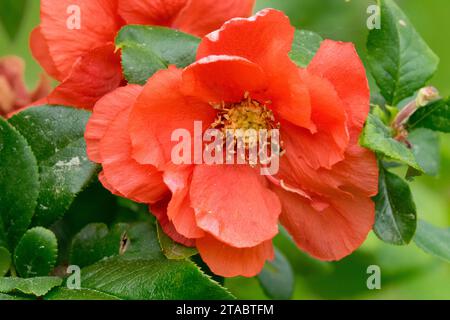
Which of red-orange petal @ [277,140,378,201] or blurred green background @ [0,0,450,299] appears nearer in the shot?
red-orange petal @ [277,140,378,201]

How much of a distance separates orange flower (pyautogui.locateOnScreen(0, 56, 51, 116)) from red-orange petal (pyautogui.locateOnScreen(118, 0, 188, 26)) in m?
0.35

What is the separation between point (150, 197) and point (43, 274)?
18 centimetres

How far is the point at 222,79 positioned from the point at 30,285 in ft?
1.06

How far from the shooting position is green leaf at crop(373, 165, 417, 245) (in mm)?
958

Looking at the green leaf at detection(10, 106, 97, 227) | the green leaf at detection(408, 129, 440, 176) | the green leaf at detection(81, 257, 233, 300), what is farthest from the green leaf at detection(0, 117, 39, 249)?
the green leaf at detection(408, 129, 440, 176)

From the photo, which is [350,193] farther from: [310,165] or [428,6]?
[428,6]

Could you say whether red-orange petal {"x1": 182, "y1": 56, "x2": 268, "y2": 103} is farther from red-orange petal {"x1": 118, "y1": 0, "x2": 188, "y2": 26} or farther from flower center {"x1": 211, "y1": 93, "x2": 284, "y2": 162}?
red-orange petal {"x1": 118, "y1": 0, "x2": 188, "y2": 26}

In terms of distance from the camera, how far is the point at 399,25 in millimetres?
1022

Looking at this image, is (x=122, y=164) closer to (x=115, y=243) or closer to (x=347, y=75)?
(x=115, y=243)

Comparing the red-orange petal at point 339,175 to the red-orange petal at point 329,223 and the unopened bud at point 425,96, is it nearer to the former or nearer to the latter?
the red-orange petal at point 329,223

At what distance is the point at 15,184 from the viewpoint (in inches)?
38.4

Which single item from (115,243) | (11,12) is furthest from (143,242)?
(11,12)

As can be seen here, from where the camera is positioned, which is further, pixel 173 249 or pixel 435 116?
pixel 435 116

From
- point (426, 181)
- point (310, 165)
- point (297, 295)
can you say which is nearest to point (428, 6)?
point (426, 181)
